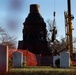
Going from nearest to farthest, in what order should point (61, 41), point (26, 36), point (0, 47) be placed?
1. point (0, 47)
2. point (26, 36)
3. point (61, 41)

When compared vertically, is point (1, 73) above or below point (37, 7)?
below

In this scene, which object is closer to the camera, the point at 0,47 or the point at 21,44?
the point at 0,47

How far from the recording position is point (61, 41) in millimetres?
106562

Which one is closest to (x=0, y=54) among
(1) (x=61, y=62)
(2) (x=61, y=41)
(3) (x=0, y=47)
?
(3) (x=0, y=47)

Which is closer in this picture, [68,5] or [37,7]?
[68,5]

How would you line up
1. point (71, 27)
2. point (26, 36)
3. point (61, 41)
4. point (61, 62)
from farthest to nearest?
point (61, 41)
point (26, 36)
point (71, 27)
point (61, 62)

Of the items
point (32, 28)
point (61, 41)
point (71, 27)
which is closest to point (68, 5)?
point (71, 27)

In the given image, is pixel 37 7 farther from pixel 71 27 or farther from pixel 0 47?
pixel 0 47

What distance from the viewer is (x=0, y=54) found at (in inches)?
954

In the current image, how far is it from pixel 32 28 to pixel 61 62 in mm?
40467

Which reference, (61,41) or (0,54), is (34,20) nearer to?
(61,41)

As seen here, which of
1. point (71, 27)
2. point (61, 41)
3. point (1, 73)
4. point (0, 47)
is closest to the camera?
point (1, 73)

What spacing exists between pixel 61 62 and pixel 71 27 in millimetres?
28653

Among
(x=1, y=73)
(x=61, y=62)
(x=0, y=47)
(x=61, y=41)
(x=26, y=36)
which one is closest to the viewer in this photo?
(x=1, y=73)
